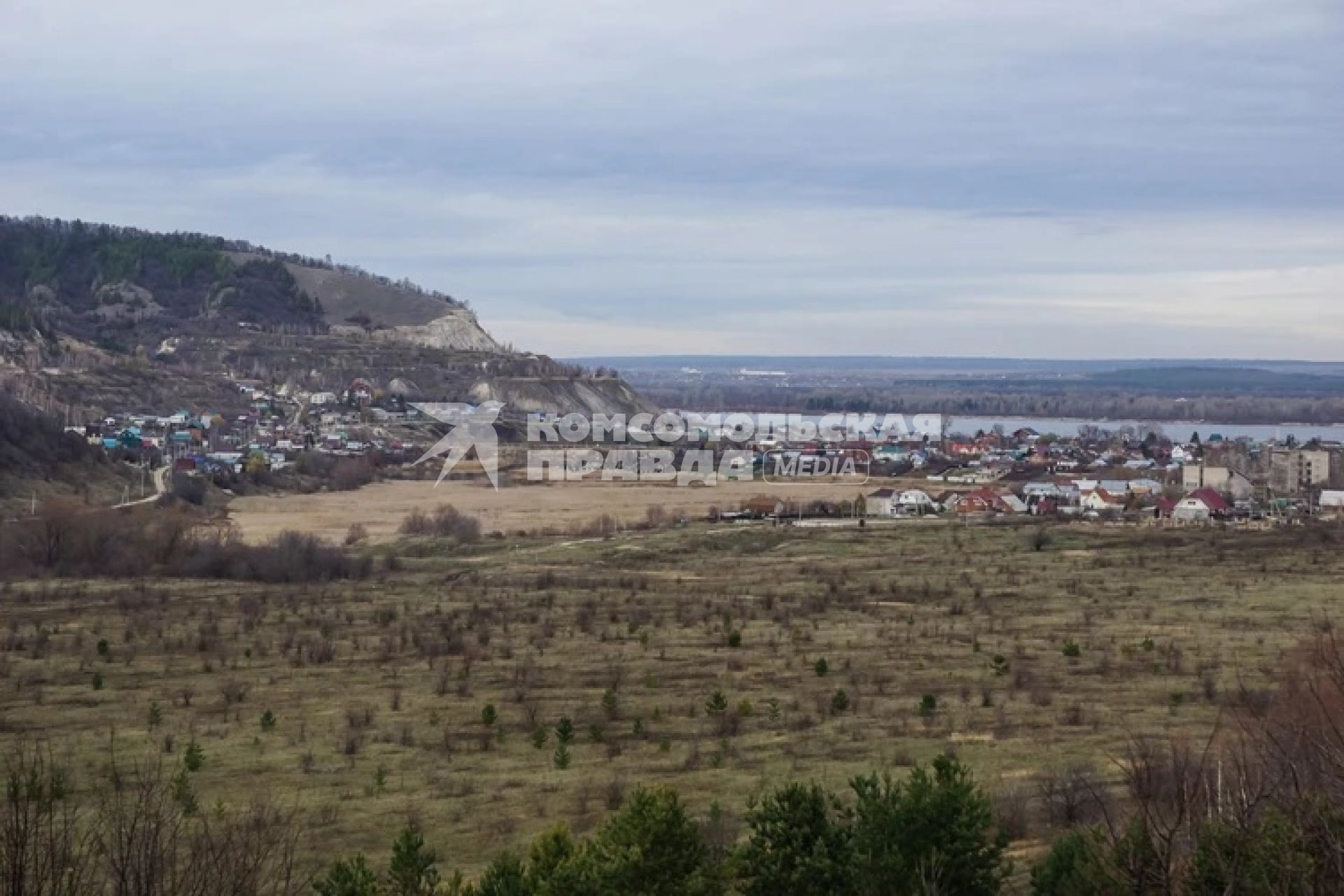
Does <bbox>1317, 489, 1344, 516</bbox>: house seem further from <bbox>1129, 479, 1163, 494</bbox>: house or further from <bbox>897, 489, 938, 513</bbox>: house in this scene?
<bbox>897, 489, 938, 513</bbox>: house

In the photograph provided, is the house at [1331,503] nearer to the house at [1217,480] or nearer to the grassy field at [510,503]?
the house at [1217,480]

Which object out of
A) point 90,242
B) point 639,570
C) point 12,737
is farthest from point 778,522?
point 90,242

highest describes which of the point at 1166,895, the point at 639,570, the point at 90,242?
the point at 90,242

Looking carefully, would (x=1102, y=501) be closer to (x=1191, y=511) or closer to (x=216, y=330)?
(x=1191, y=511)

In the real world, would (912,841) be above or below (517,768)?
above

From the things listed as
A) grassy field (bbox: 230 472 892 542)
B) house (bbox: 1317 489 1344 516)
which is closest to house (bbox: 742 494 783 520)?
grassy field (bbox: 230 472 892 542)

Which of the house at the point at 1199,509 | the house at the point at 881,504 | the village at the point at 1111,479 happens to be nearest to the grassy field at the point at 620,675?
the house at the point at 1199,509

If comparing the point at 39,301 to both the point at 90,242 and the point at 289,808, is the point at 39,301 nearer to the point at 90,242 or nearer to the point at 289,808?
the point at 90,242
